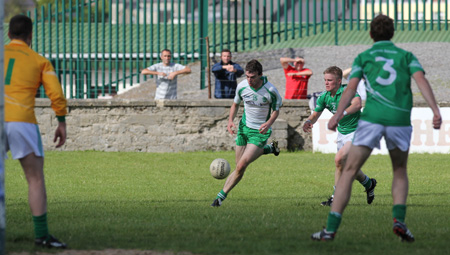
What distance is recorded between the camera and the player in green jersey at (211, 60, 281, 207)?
10.3m

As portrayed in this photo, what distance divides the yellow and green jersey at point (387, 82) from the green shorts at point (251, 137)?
3.54 meters

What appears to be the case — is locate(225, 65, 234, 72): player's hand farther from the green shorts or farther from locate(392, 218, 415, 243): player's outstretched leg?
locate(392, 218, 415, 243): player's outstretched leg

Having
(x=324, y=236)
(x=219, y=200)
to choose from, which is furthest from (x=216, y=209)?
(x=324, y=236)

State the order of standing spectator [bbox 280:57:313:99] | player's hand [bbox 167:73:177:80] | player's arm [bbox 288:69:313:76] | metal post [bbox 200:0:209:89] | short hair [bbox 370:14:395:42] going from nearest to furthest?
short hair [bbox 370:14:395:42]
player's hand [bbox 167:73:177:80]
player's arm [bbox 288:69:313:76]
standing spectator [bbox 280:57:313:99]
metal post [bbox 200:0:209:89]

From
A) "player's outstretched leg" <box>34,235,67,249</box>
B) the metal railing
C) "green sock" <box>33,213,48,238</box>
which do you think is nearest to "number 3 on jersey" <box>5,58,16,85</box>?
"green sock" <box>33,213,48,238</box>

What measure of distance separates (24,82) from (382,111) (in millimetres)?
3114

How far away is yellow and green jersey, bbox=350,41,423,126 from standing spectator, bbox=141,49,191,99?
1233 cm

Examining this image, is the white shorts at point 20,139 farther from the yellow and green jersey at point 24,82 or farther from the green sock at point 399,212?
the green sock at point 399,212

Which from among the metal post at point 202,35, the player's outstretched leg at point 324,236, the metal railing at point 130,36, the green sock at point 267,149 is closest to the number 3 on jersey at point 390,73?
the player's outstretched leg at point 324,236

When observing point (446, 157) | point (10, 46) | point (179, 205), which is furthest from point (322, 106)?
point (446, 157)

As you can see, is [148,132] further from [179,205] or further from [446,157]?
[179,205]

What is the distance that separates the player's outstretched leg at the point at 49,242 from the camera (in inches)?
259

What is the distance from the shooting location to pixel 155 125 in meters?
19.6

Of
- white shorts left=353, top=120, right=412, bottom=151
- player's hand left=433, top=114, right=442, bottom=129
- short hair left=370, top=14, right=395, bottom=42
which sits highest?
short hair left=370, top=14, right=395, bottom=42
